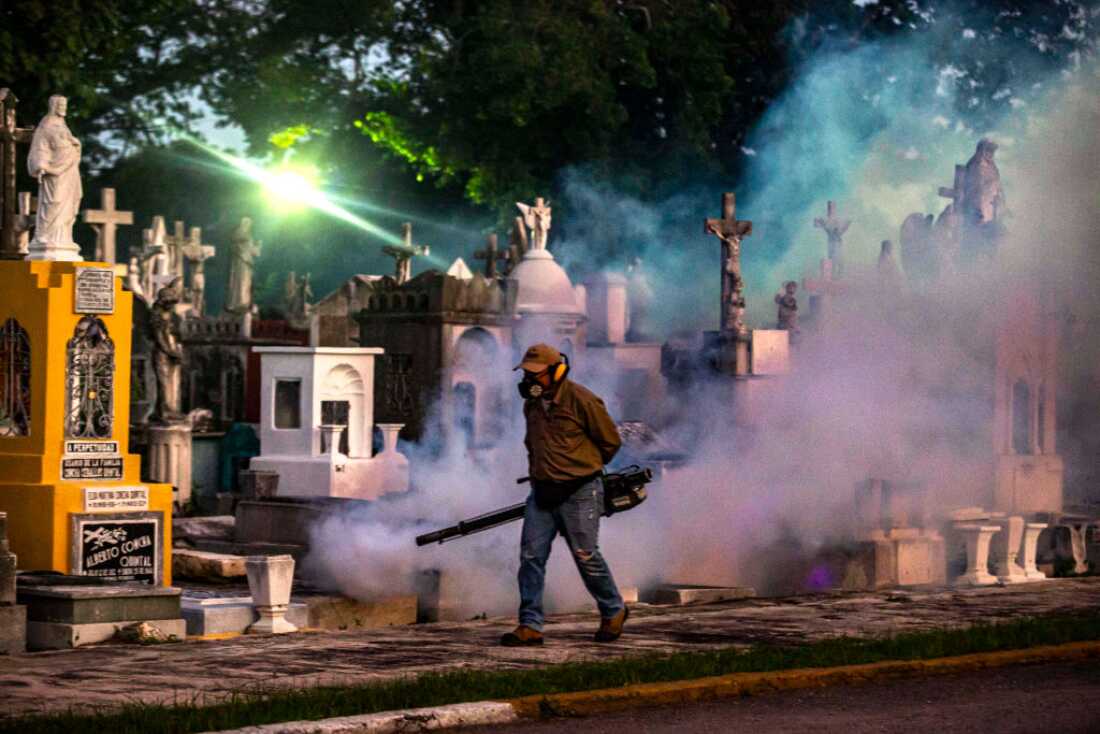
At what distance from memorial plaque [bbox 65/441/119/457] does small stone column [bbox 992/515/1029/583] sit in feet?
25.7

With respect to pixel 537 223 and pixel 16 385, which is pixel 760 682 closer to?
pixel 16 385

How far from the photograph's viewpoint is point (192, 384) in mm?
32625

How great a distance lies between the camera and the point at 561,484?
1299cm

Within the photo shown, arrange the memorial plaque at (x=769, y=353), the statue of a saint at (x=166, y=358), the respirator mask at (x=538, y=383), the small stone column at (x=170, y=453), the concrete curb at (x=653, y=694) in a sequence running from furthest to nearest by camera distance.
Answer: the statue of a saint at (x=166, y=358), the small stone column at (x=170, y=453), the memorial plaque at (x=769, y=353), the respirator mask at (x=538, y=383), the concrete curb at (x=653, y=694)

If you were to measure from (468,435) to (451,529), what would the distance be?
35.9 feet

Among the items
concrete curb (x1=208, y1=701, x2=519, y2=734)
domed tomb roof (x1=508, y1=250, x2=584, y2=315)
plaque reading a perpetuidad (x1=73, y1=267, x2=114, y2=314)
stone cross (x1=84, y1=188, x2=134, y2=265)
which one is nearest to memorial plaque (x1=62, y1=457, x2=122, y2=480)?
plaque reading a perpetuidad (x1=73, y1=267, x2=114, y2=314)

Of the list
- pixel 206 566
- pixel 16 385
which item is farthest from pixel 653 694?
pixel 206 566

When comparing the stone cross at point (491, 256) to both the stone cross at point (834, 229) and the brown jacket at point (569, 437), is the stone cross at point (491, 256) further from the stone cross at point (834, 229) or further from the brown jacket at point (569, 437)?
the brown jacket at point (569, 437)

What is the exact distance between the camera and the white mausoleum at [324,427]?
943 inches

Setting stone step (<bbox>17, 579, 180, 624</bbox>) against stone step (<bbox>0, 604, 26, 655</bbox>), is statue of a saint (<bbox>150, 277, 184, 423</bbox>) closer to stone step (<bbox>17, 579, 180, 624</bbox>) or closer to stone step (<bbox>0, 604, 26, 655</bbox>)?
stone step (<bbox>17, 579, 180, 624</bbox>)

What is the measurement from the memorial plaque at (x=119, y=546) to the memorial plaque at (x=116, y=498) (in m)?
0.07

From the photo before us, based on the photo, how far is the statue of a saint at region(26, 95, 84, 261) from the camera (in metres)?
16.8

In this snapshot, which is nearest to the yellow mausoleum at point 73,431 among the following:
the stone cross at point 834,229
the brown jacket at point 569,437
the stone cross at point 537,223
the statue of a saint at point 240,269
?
the brown jacket at point 569,437

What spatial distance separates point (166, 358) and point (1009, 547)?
11.7 m
